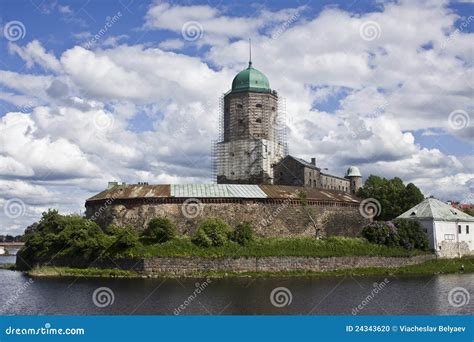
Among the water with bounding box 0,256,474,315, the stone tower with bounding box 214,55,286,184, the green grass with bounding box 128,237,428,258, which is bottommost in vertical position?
the water with bounding box 0,256,474,315

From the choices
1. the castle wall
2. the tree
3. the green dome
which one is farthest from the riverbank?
the green dome

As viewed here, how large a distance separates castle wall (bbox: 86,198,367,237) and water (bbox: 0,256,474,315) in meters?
12.2

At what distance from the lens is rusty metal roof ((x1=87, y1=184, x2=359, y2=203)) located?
189ft

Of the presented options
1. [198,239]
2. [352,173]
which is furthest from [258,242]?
[352,173]

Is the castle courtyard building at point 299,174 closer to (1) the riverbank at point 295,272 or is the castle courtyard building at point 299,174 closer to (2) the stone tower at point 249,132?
(2) the stone tower at point 249,132

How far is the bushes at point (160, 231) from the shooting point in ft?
167

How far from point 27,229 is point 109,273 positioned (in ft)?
120

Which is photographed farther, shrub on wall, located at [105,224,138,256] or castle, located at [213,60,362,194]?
castle, located at [213,60,362,194]

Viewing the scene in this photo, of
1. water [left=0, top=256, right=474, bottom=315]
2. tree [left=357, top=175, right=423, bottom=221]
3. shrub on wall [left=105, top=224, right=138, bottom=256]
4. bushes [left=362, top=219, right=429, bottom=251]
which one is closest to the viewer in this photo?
water [left=0, top=256, right=474, bottom=315]

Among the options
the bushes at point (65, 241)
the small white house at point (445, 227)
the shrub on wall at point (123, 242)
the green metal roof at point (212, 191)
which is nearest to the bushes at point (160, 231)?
the shrub on wall at point (123, 242)

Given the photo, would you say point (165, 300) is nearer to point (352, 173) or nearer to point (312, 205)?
point (312, 205)

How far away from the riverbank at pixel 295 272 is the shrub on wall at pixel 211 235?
3401 millimetres

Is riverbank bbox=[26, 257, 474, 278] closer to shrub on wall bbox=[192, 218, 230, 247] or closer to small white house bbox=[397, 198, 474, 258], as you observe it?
small white house bbox=[397, 198, 474, 258]

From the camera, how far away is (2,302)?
32.9 m
